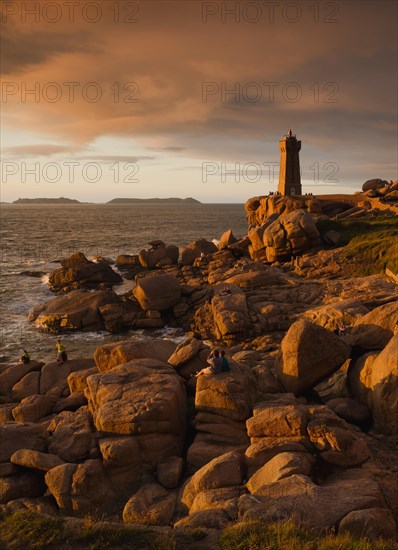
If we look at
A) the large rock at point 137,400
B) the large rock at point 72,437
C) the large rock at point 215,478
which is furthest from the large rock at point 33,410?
the large rock at point 215,478

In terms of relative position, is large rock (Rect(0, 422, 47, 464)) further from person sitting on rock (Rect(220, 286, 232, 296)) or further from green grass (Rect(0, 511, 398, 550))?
person sitting on rock (Rect(220, 286, 232, 296))

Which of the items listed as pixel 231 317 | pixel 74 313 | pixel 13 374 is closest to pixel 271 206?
pixel 231 317

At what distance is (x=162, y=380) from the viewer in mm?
14070

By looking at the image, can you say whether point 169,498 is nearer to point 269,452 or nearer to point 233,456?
point 233,456

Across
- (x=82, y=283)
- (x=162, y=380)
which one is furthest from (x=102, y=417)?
(x=82, y=283)

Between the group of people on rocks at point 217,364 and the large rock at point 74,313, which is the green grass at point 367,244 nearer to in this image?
the large rock at point 74,313

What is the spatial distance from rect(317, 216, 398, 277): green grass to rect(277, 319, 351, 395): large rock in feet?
80.0

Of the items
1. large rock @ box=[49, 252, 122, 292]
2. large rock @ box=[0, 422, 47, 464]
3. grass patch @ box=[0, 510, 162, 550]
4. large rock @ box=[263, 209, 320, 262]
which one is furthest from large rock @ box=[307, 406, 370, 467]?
large rock @ box=[49, 252, 122, 292]

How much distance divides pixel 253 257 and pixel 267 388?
36.8 m

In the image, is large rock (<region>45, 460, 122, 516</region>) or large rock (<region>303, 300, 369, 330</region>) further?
large rock (<region>303, 300, 369, 330</region>)

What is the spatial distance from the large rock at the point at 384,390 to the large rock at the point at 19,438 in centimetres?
1081

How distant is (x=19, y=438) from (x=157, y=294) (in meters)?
22.7

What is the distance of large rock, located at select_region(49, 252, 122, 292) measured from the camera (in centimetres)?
4700

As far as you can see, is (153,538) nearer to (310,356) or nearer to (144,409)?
(144,409)
